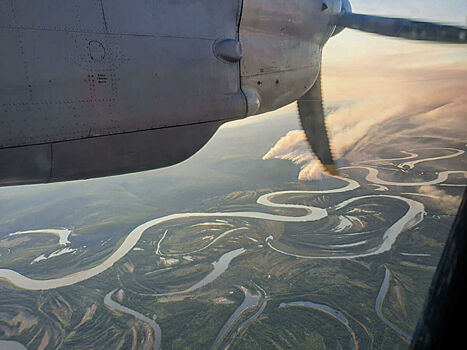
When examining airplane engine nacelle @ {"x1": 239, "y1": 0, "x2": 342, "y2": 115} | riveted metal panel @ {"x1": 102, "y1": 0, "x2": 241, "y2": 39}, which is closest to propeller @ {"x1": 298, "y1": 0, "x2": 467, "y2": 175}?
airplane engine nacelle @ {"x1": 239, "y1": 0, "x2": 342, "y2": 115}

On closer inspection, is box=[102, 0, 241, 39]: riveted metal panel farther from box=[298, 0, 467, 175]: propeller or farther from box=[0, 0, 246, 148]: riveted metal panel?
box=[298, 0, 467, 175]: propeller

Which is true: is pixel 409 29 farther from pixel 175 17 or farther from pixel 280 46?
pixel 175 17

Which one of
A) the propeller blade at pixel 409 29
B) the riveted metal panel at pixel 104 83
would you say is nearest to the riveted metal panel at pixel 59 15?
the riveted metal panel at pixel 104 83

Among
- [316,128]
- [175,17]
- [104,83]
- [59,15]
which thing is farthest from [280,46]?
[59,15]

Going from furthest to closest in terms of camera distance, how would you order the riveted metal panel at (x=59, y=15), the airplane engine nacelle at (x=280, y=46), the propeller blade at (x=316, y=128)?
the propeller blade at (x=316, y=128), the airplane engine nacelle at (x=280, y=46), the riveted metal panel at (x=59, y=15)

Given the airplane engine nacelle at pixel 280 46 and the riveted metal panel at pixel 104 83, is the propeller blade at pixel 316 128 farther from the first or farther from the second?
the riveted metal panel at pixel 104 83

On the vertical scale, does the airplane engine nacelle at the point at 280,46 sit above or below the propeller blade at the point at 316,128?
above

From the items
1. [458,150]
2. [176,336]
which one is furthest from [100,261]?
[458,150]
